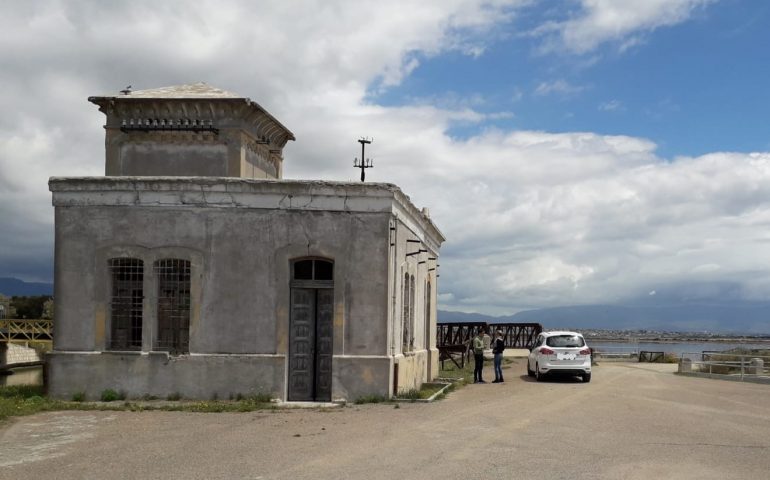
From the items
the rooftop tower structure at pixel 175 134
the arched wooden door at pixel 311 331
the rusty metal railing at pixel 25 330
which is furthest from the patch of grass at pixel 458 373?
the rusty metal railing at pixel 25 330

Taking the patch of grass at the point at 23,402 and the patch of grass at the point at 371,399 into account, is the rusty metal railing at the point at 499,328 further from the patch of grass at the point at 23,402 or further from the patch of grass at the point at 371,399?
the patch of grass at the point at 23,402

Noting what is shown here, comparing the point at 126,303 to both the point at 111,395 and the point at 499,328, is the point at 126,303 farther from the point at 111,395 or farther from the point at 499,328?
the point at 499,328

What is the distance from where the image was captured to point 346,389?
1792 centimetres

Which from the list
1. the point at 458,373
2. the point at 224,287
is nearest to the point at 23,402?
the point at 224,287

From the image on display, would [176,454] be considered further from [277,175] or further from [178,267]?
[277,175]

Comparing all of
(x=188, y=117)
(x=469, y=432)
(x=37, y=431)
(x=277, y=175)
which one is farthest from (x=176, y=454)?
(x=277, y=175)

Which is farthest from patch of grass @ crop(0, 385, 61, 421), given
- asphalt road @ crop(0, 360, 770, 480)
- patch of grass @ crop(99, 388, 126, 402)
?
patch of grass @ crop(99, 388, 126, 402)

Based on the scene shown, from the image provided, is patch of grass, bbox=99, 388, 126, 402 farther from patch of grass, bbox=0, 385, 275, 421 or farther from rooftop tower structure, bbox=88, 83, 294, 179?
rooftop tower structure, bbox=88, 83, 294, 179

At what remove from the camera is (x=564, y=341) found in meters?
24.9

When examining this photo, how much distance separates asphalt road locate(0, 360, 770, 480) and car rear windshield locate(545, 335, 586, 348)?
19.5 ft

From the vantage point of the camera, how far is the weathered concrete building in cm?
1805

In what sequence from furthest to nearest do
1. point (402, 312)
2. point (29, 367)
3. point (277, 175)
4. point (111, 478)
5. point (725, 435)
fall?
point (29, 367) → point (277, 175) → point (402, 312) → point (725, 435) → point (111, 478)

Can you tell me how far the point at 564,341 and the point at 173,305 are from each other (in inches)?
467

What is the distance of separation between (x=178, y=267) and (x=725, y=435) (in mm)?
11407
